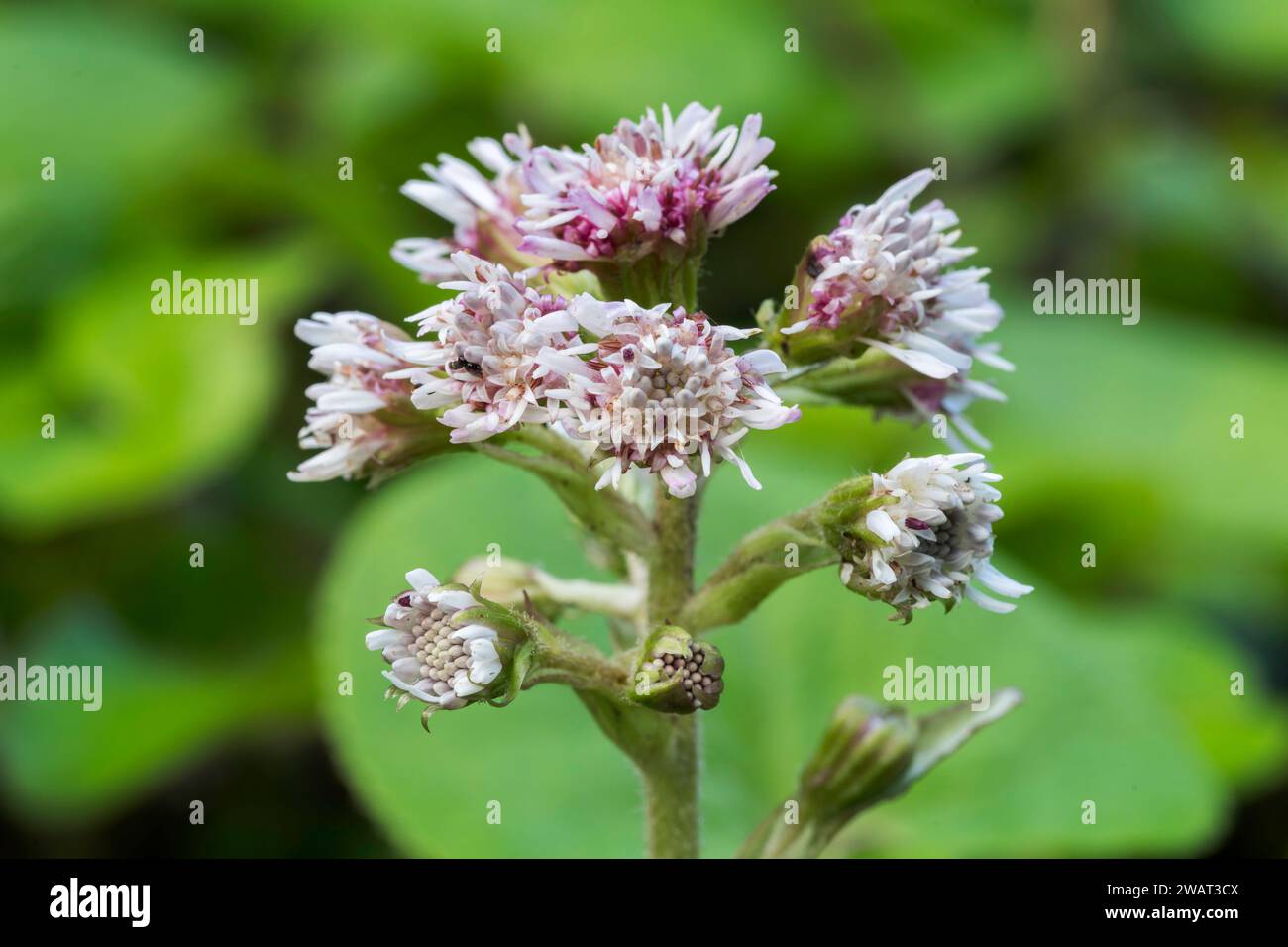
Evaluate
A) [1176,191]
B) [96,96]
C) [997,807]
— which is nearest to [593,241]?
[997,807]

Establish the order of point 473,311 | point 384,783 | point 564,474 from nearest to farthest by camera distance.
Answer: point 473,311 → point 564,474 → point 384,783

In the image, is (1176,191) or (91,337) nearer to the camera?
(91,337)

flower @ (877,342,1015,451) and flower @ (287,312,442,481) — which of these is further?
flower @ (877,342,1015,451)

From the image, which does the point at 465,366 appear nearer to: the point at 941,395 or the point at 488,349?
the point at 488,349

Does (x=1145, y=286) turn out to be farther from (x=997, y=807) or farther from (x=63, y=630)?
(x=63, y=630)

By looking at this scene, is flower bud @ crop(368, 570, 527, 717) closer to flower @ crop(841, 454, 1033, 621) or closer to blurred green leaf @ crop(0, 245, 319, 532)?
flower @ crop(841, 454, 1033, 621)

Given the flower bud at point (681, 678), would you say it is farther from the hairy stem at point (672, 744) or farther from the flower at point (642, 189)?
the flower at point (642, 189)

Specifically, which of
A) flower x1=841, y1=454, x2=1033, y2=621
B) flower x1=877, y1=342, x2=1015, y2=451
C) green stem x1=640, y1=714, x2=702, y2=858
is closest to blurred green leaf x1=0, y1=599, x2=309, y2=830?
green stem x1=640, y1=714, x2=702, y2=858
